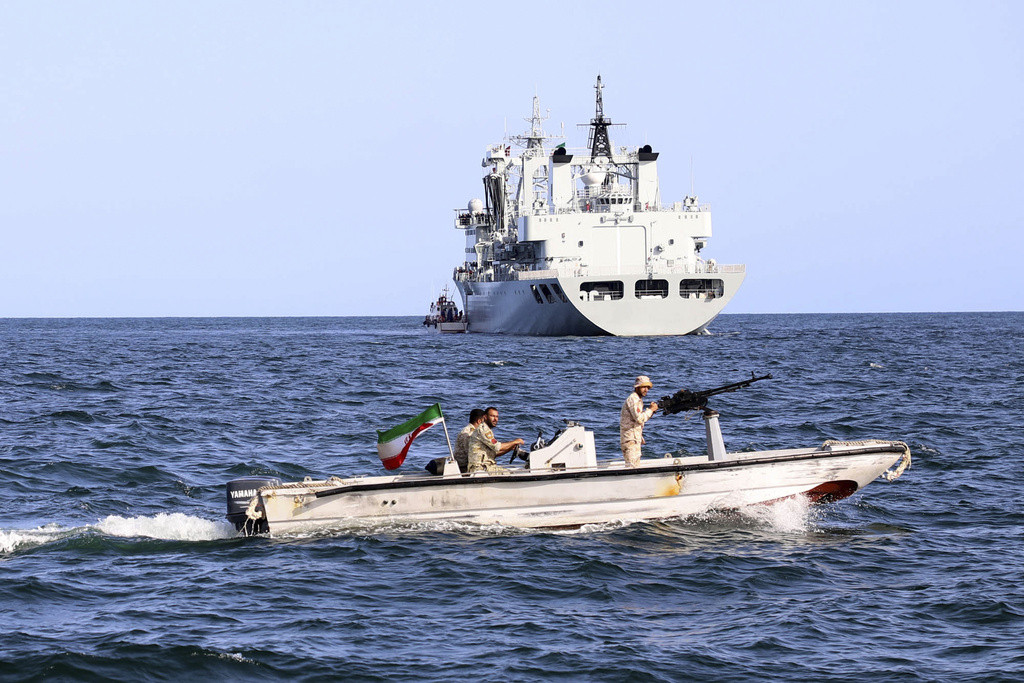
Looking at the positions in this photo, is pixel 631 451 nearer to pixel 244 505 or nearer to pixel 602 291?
pixel 244 505

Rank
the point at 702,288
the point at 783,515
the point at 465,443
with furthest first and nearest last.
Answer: the point at 702,288 → the point at 783,515 → the point at 465,443

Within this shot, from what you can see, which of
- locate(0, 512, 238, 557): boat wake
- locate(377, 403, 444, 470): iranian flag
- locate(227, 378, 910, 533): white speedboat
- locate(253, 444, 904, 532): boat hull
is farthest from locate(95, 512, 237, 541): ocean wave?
locate(377, 403, 444, 470): iranian flag

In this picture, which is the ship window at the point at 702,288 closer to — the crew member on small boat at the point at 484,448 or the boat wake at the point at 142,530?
the crew member on small boat at the point at 484,448

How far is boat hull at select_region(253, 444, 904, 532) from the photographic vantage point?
46.0ft

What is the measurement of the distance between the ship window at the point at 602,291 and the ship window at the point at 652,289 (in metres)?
1.12

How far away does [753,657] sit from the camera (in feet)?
32.1

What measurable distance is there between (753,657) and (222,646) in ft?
14.9

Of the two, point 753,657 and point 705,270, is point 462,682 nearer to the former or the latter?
point 753,657

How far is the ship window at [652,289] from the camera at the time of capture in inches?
2549

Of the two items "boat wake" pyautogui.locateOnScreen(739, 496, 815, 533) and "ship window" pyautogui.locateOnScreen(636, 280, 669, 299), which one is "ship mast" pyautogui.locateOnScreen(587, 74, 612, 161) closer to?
"ship window" pyautogui.locateOnScreen(636, 280, 669, 299)

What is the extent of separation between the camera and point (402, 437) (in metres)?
14.4

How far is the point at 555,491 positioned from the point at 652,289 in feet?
170

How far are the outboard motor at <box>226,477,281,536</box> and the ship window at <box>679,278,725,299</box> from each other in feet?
174

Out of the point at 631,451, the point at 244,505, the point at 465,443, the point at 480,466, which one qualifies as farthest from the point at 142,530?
the point at 631,451
